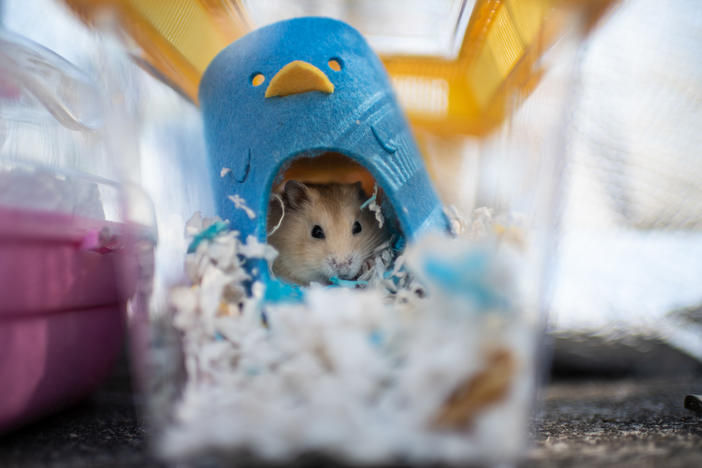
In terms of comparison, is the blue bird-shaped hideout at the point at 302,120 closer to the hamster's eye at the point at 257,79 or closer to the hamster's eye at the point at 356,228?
the hamster's eye at the point at 257,79

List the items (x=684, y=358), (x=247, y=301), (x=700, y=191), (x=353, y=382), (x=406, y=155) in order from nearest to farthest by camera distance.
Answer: (x=353, y=382), (x=247, y=301), (x=406, y=155), (x=700, y=191), (x=684, y=358)

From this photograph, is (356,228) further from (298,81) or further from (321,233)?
(298,81)

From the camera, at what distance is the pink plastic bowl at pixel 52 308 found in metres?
1.18

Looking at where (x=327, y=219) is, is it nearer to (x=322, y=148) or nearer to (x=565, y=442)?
(x=322, y=148)

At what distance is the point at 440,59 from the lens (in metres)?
1.99

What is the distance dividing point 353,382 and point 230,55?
125cm

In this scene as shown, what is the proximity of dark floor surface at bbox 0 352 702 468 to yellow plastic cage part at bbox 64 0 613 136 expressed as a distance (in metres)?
0.98

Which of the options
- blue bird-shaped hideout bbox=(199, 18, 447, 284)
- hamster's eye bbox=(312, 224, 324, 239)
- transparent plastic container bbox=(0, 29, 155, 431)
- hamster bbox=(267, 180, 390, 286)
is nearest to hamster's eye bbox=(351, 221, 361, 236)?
hamster bbox=(267, 180, 390, 286)

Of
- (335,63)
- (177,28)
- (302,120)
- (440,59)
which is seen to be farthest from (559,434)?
(177,28)

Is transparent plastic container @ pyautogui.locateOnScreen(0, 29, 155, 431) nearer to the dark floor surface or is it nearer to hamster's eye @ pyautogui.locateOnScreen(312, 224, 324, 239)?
the dark floor surface

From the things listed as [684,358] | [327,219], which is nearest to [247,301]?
[327,219]

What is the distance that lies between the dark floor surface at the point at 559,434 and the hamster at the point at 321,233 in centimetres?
76

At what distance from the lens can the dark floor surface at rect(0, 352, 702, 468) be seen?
1.10m

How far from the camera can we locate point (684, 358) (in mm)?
2385
